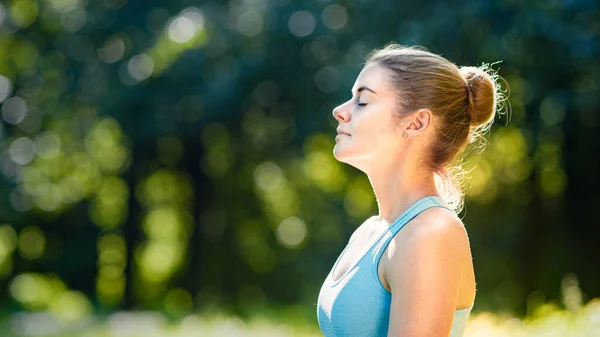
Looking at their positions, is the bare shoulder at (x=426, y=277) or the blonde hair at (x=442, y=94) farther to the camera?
the blonde hair at (x=442, y=94)

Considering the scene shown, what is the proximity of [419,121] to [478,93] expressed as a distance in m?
0.25

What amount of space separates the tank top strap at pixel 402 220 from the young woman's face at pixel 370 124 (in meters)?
0.24

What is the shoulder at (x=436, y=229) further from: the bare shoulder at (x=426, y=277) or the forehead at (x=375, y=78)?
the forehead at (x=375, y=78)

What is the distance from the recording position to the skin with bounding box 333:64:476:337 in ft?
6.56

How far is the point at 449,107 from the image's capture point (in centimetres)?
247

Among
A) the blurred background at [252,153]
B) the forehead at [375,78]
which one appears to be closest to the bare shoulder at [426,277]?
the forehead at [375,78]


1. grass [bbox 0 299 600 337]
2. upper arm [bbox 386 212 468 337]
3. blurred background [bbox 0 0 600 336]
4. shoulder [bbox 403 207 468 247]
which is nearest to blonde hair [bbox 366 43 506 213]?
shoulder [bbox 403 207 468 247]

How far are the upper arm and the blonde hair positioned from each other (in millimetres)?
489

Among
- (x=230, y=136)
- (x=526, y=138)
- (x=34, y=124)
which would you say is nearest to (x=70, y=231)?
(x=34, y=124)

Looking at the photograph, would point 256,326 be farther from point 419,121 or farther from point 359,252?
point 419,121

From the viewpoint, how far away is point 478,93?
2.55 metres

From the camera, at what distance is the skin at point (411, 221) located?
1999 millimetres

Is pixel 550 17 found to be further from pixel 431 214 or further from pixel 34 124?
pixel 34 124

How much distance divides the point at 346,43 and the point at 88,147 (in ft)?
25.8
